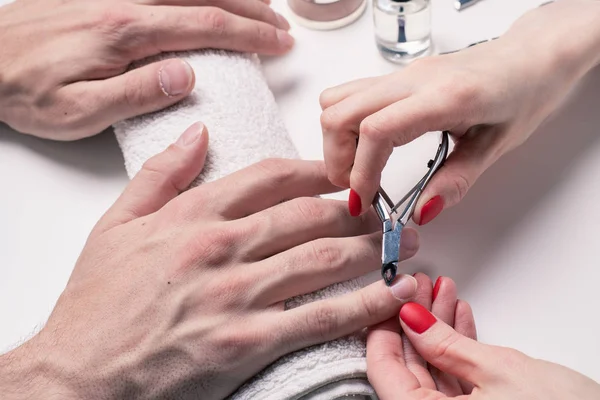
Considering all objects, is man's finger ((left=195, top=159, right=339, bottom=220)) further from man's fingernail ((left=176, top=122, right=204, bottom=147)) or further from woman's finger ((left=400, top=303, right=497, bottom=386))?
woman's finger ((left=400, top=303, right=497, bottom=386))

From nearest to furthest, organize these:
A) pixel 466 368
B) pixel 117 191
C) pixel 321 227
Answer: pixel 466 368 → pixel 321 227 → pixel 117 191

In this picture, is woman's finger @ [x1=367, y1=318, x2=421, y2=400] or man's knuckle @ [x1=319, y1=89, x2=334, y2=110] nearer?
woman's finger @ [x1=367, y1=318, x2=421, y2=400]

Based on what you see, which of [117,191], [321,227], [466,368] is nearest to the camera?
[466,368]

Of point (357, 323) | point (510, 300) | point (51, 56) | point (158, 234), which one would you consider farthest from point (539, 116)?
point (51, 56)

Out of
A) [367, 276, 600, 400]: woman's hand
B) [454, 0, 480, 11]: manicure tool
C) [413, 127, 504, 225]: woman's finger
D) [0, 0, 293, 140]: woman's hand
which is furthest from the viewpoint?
[454, 0, 480, 11]: manicure tool

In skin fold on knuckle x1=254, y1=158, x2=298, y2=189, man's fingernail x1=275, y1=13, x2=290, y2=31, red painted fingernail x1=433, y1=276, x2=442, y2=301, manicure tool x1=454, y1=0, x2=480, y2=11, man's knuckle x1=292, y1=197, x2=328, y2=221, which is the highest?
man's fingernail x1=275, y1=13, x2=290, y2=31

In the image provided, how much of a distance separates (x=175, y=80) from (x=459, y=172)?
31 centimetres

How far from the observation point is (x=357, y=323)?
22.8 inches

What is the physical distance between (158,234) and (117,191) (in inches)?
6.2

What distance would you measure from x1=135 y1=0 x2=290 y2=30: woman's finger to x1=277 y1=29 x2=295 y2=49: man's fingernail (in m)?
0.03

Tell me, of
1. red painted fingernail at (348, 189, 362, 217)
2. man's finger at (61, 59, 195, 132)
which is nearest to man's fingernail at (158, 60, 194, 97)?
man's finger at (61, 59, 195, 132)

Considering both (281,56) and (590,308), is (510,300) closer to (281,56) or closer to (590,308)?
(590,308)

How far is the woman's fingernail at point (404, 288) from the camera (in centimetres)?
58

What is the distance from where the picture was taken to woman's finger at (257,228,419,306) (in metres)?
0.60
